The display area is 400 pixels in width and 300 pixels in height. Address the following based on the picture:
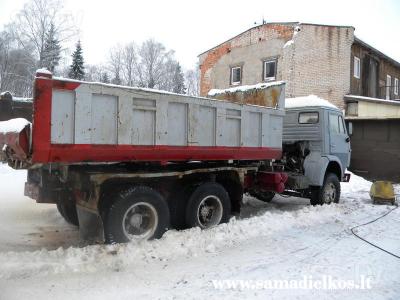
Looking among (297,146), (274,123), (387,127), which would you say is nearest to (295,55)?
(387,127)

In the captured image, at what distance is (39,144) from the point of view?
466 cm

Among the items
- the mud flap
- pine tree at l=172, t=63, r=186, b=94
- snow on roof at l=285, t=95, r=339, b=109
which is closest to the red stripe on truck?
the mud flap

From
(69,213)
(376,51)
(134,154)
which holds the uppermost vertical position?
(376,51)

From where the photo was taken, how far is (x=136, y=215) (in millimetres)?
5691

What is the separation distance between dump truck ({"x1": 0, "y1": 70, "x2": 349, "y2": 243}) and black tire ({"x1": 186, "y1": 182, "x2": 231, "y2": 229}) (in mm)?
17

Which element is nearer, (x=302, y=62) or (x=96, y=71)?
(x=302, y=62)

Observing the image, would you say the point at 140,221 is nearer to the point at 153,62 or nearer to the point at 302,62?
the point at 302,62

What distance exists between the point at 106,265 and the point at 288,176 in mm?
5075

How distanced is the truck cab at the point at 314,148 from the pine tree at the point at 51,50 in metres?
31.8

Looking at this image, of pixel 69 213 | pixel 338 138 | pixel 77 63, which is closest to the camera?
pixel 69 213

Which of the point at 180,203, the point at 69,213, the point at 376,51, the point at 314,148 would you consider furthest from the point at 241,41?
the point at 69,213

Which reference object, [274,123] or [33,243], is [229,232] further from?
[33,243]

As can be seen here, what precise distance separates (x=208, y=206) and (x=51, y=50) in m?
34.8

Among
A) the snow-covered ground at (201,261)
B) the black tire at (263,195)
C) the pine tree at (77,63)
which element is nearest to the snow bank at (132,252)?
the snow-covered ground at (201,261)
